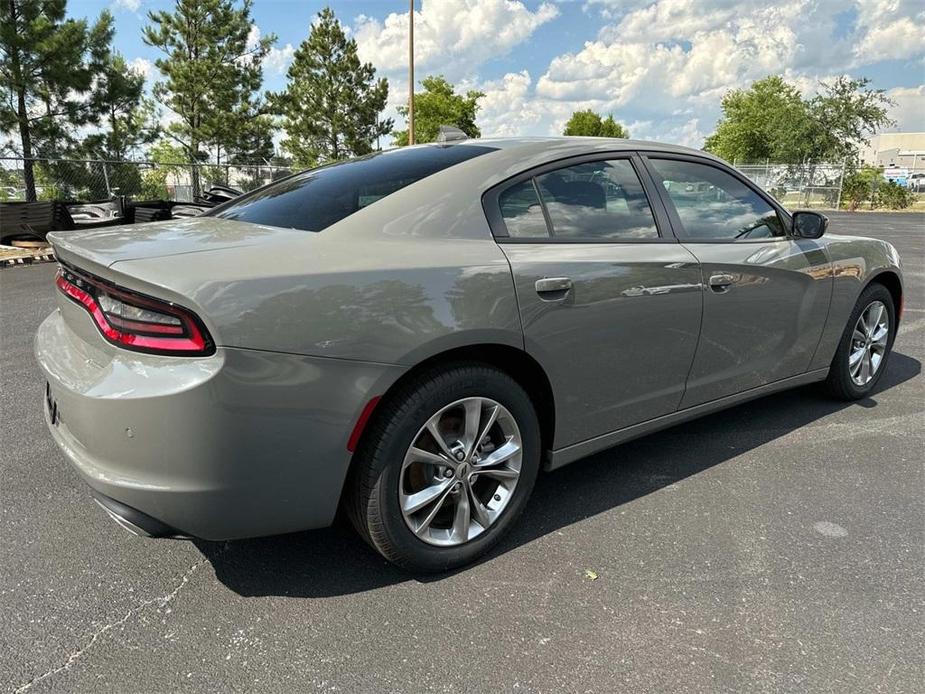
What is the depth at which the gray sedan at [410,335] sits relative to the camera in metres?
1.87

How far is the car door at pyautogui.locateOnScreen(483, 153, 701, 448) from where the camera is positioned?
2457 millimetres

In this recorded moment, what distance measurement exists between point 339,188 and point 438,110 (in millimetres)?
52816

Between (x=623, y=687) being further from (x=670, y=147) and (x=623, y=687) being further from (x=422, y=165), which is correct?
(x=670, y=147)

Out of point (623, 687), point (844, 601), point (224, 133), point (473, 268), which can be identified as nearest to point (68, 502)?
point (473, 268)

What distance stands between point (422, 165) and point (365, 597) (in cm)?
166

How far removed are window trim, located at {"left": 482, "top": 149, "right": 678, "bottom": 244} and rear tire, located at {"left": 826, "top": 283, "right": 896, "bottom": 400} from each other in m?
1.76

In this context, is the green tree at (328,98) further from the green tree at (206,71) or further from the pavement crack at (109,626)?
the pavement crack at (109,626)

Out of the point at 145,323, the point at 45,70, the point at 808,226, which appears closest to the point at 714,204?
the point at 808,226

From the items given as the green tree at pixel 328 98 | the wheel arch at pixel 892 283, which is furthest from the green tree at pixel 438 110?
the wheel arch at pixel 892 283

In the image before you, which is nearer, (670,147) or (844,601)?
(844,601)

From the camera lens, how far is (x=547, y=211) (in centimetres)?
262

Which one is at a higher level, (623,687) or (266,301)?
(266,301)

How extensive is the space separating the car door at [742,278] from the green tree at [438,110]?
47.1 m

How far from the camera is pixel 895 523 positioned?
2.78m
